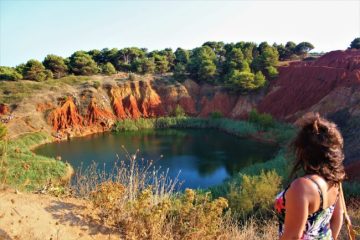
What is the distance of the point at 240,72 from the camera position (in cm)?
3556

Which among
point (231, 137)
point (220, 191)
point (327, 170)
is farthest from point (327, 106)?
point (327, 170)

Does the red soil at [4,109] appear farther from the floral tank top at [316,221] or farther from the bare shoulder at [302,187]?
the bare shoulder at [302,187]

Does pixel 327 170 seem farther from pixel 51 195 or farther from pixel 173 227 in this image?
pixel 51 195

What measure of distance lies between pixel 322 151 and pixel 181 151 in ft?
70.5

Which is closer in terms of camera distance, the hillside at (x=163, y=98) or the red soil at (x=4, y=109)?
the hillside at (x=163, y=98)

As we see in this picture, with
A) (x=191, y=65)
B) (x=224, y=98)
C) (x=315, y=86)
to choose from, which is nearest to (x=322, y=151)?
(x=315, y=86)

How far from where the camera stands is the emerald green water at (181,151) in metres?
18.9

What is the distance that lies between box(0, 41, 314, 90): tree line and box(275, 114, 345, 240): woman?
32.6 meters

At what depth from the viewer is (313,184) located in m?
2.21

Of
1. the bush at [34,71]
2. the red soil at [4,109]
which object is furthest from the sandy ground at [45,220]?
the bush at [34,71]

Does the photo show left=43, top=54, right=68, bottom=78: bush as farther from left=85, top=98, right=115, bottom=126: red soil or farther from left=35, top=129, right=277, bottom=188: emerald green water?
left=35, top=129, right=277, bottom=188: emerald green water

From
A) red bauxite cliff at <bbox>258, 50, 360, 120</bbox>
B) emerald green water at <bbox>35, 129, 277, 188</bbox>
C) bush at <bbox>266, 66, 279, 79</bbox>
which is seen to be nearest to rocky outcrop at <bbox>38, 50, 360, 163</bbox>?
red bauxite cliff at <bbox>258, 50, 360, 120</bbox>

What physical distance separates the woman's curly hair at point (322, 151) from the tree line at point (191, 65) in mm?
32653

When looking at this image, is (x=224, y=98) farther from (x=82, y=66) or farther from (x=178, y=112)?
(x=82, y=66)
